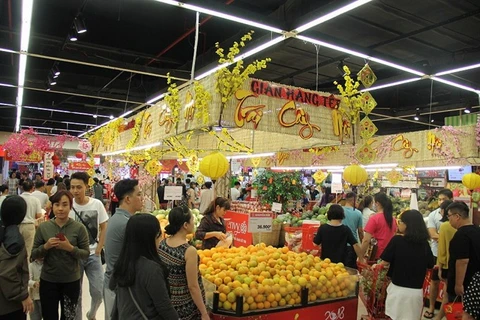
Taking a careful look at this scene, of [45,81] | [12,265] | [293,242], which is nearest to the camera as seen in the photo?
[12,265]

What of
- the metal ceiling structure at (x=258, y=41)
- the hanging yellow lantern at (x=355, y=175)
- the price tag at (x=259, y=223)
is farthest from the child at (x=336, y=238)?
the metal ceiling structure at (x=258, y=41)

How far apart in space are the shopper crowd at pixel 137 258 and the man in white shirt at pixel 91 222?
0.01 metres

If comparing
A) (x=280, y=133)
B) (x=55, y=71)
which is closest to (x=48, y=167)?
(x=55, y=71)

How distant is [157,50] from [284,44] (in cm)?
318

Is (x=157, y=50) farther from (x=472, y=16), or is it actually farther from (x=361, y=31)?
(x=472, y=16)

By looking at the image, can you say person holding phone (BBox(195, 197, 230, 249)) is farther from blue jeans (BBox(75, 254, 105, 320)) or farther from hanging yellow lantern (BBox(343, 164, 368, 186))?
hanging yellow lantern (BBox(343, 164, 368, 186))

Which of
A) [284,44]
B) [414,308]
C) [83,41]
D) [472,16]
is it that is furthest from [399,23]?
[83,41]

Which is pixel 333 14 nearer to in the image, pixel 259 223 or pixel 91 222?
pixel 259 223

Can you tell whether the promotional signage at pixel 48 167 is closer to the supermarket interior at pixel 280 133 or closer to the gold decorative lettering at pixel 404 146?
the supermarket interior at pixel 280 133

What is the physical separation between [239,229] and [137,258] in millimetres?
6088

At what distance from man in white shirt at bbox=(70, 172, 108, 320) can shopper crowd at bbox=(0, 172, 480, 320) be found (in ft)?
0.04

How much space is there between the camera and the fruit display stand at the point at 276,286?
11.3ft

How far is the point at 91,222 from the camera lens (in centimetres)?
444

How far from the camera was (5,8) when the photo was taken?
7504 millimetres
